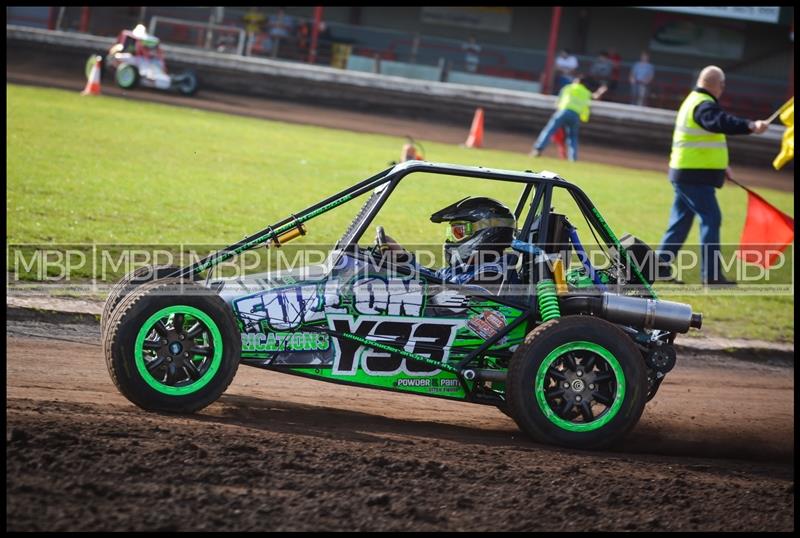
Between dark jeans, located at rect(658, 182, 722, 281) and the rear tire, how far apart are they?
16.3 meters

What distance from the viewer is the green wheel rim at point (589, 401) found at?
5809 millimetres

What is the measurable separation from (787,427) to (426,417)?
275 cm

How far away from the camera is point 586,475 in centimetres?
531

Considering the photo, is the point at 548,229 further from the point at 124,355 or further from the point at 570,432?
the point at 124,355

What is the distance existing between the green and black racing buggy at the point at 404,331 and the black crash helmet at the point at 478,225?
0.57 ft

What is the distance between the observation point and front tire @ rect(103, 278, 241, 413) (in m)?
5.53

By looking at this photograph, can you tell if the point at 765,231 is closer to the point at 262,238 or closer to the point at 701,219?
the point at 701,219

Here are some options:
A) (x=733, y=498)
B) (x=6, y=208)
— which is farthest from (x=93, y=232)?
(x=733, y=498)

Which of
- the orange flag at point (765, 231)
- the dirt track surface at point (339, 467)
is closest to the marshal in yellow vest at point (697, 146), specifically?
the orange flag at point (765, 231)

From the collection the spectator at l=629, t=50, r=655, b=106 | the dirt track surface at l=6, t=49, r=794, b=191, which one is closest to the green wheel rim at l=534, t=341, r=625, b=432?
the dirt track surface at l=6, t=49, r=794, b=191

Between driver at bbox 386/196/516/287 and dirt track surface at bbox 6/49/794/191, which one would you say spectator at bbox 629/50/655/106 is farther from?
driver at bbox 386/196/516/287

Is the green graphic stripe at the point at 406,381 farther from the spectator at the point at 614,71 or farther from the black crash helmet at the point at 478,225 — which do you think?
the spectator at the point at 614,71

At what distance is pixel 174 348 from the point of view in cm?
562

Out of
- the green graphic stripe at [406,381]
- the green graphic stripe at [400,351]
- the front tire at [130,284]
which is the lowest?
the green graphic stripe at [406,381]
